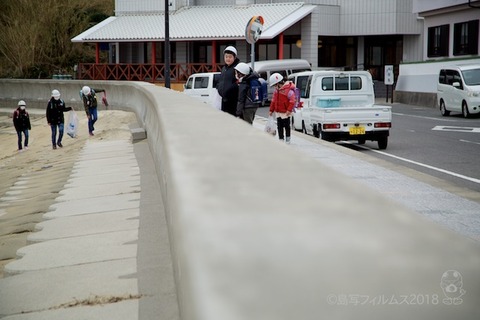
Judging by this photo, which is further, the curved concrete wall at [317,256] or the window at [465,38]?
the window at [465,38]

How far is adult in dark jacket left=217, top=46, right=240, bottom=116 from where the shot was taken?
12781 millimetres

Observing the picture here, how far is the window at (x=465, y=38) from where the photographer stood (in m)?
38.6

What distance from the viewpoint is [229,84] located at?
1301cm

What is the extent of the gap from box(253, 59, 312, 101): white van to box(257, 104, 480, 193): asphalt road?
11.5 m

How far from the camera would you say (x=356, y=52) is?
51656 mm

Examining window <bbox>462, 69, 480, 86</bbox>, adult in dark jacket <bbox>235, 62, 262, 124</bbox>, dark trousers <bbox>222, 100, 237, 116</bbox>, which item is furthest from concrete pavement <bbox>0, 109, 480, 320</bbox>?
window <bbox>462, 69, 480, 86</bbox>

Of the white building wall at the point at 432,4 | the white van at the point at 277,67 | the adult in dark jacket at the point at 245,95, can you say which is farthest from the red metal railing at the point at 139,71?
the adult in dark jacket at the point at 245,95

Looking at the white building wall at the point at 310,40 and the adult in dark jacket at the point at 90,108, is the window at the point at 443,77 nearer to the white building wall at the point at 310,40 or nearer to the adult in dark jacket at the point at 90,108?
the adult in dark jacket at the point at 90,108

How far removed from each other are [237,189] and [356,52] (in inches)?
1990

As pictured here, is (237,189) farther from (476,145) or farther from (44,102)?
(44,102)

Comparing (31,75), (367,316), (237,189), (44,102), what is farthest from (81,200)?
(31,75)

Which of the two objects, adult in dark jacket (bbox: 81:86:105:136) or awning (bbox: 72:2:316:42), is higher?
awning (bbox: 72:2:316:42)

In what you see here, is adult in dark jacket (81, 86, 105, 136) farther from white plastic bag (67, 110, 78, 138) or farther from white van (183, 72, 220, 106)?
white van (183, 72, 220, 106)

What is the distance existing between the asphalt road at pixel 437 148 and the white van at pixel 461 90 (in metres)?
1.03
